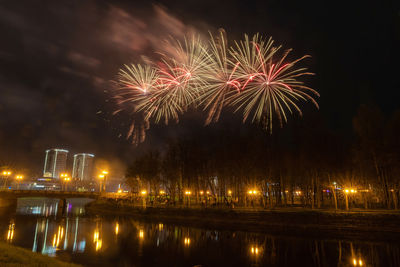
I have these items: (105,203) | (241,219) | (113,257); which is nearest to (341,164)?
(241,219)

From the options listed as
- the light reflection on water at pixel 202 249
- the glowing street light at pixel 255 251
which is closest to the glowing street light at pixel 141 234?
the light reflection on water at pixel 202 249

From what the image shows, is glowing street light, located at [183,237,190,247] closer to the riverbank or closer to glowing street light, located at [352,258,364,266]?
the riverbank

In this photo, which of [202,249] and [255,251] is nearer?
[255,251]

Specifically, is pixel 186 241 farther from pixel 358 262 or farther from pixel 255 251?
pixel 358 262

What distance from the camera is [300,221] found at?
3931 centimetres

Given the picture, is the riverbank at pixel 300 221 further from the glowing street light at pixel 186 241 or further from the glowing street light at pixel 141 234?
the glowing street light at pixel 186 241

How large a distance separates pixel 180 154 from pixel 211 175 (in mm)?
9205

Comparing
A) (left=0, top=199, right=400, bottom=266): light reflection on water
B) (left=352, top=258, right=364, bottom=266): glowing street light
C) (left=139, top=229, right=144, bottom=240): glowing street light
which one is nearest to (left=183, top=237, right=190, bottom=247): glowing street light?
(left=0, top=199, right=400, bottom=266): light reflection on water

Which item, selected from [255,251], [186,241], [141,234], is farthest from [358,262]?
[141,234]

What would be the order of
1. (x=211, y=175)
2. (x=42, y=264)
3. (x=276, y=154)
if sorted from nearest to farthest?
1. (x=42, y=264)
2. (x=276, y=154)
3. (x=211, y=175)

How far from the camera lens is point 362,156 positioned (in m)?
44.6

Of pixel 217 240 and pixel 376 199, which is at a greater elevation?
pixel 376 199

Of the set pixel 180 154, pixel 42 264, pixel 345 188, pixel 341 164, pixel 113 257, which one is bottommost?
pixel 113 257

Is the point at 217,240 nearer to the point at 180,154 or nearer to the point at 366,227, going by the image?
the point at 366,227
